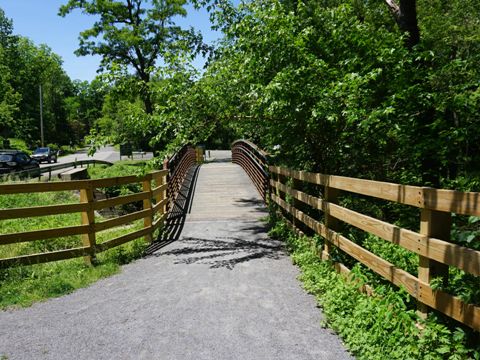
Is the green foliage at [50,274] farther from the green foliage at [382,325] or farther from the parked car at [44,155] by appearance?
the parked car at [44,155]

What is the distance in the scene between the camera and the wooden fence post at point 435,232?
3148 mm

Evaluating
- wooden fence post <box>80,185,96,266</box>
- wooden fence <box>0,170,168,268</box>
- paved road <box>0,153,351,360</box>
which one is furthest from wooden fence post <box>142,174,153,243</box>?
wooden fence post <box>80,185,96,266</box>

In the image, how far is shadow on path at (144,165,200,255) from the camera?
841cm

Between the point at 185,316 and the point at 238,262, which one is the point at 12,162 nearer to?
the point at 238,262

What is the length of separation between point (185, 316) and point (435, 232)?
2.62 meters

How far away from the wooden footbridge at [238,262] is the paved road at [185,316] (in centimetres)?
2

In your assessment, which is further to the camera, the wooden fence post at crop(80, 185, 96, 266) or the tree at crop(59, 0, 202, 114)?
the tree at crop(59, 0, 202, 114)

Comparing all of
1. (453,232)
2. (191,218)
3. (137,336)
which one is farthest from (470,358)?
(191,218)

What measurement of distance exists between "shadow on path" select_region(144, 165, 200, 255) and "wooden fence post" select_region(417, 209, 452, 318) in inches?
212

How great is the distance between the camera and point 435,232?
3172 mm

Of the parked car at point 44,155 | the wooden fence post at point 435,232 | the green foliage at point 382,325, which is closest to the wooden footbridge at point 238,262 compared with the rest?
the wooden fence post at point 435,232

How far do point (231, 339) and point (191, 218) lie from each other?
6.94 metres

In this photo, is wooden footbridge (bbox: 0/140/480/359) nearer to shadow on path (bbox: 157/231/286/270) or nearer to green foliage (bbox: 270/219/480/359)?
shadow on path (bbox: 157/231/286/270)

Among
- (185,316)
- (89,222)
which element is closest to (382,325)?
(185,316)
